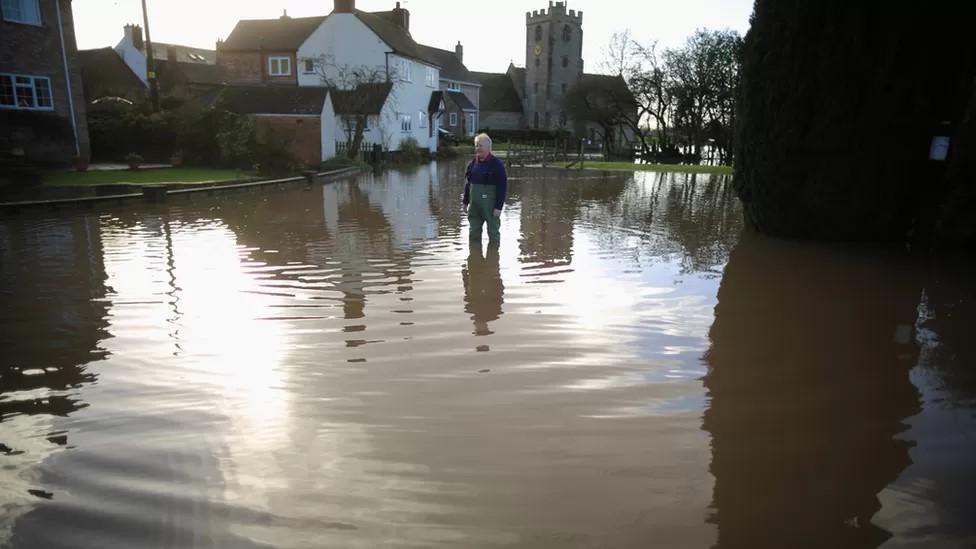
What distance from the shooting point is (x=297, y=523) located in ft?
10.3

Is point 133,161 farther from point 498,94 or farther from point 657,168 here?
point 498,94

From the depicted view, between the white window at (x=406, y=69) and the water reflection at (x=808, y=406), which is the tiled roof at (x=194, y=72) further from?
the water reflection at (x=808, y=406)

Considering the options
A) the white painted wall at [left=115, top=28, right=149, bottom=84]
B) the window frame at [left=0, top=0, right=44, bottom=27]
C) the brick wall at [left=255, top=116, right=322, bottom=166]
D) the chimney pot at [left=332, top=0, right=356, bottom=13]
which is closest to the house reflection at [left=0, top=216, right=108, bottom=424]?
the window frame at [left=0, top=0, right=44, bottom=27]

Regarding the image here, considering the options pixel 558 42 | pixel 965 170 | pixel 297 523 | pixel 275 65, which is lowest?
pixel 297 523

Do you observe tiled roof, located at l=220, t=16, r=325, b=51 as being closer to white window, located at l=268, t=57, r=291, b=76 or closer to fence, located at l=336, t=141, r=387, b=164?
white window, located at l=268, t=57, r=291, b=76

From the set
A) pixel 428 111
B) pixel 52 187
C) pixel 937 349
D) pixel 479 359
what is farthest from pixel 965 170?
pixel 428 111

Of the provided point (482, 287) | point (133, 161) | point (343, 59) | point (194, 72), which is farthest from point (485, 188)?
point (194, 72)

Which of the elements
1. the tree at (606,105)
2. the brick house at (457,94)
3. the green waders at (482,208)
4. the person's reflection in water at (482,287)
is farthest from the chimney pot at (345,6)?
the person's reflection in water at (482,287)

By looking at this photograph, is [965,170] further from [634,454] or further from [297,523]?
[297,523]

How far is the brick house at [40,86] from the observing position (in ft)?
71.2

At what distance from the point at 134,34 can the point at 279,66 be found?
17676 millimetres

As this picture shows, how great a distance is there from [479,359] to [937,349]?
4057 millimetres

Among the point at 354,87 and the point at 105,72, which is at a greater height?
the point at 105,72

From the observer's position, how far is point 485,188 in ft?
31.7
